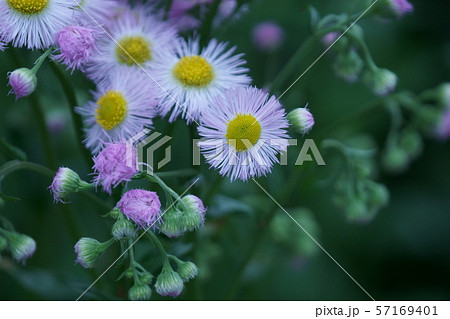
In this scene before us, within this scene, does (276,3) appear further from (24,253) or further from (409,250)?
(24,253)

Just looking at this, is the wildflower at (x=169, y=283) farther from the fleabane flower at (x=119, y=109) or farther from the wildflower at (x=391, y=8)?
the wildflower at (x=391, y=8)

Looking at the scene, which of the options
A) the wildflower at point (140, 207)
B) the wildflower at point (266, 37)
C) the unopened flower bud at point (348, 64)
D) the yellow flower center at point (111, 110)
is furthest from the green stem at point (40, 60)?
the wildflower at point (266, 37)

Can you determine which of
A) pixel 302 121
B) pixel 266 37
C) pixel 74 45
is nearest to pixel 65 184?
pixel 74 45

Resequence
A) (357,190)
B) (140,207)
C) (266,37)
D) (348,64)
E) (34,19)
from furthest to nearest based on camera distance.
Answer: (266,37), (357,190), (348,64), (34,19), (140,207)

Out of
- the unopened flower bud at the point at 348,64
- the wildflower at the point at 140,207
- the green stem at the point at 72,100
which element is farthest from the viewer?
the unopened flower bud at the point at 348,64

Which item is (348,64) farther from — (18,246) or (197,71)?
(18,246)

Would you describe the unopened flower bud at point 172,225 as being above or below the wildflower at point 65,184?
below
